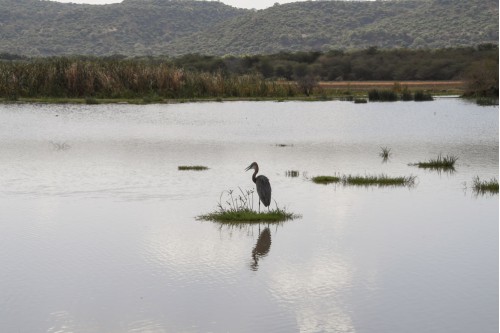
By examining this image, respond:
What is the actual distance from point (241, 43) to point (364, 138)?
97701 mm

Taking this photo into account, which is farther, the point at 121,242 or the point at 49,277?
the point at 121,242

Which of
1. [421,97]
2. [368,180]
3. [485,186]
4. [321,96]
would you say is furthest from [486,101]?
[485,186]

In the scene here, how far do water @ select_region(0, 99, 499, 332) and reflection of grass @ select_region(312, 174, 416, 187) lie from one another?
46 centimetres

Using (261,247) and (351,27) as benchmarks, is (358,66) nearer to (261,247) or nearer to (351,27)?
(351,27)

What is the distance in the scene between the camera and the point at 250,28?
134 metres

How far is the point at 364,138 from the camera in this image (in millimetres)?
32469

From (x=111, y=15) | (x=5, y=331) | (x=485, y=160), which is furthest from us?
(x=111, y=15)

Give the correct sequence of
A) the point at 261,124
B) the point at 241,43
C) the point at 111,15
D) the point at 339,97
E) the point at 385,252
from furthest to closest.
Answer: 1. the point at 111,15
2. the point at 241,43
3. the point at 339,97
4. the point at 261,124
5. the point at 385,252

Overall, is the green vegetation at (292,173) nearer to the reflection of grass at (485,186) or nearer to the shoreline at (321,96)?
the reflection of grass at (485,186)

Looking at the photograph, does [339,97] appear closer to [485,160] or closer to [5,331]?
[485,160]

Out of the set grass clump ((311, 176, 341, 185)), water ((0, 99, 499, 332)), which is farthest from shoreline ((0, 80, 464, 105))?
grass clump ((311, 176, 341, 185))

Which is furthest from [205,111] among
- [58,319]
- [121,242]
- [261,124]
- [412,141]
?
[58,319]

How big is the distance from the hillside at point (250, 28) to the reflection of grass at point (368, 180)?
A: 93.0 m

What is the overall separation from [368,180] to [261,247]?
7043mm
